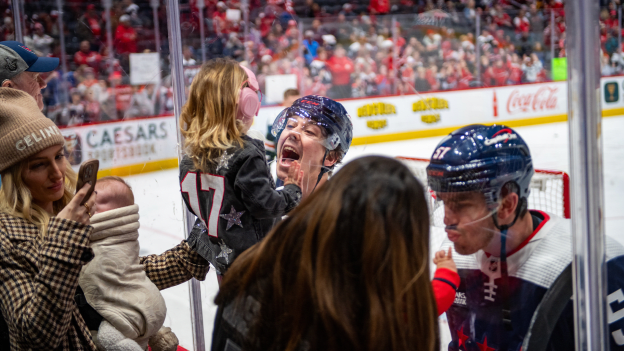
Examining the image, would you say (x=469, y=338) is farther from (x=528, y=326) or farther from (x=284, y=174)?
(x=284, y=174)

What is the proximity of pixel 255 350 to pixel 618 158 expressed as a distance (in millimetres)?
2771

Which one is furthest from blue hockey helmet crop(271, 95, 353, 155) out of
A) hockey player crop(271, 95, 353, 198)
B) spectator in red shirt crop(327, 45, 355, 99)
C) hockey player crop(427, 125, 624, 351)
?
spectator in red shirt crop(327, 45, 355, 99)

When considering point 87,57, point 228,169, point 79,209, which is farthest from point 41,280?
point 87,57

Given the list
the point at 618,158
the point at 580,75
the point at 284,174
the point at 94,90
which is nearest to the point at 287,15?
A: the point at 94,90

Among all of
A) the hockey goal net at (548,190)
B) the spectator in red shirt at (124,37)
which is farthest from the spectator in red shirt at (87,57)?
the hockey goal net at (548,190)

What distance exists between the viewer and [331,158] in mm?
1568

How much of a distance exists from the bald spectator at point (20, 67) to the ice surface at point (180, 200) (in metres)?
0.51

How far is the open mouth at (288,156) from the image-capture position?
5.12 feet

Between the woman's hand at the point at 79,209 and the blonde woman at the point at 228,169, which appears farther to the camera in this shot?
the blonde woman at the point at 228,169

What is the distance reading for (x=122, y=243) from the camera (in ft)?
4.49

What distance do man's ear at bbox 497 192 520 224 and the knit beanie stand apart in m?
1.02

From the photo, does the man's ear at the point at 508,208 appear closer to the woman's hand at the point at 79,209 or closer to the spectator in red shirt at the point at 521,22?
the woman's hand at the point at 79,209

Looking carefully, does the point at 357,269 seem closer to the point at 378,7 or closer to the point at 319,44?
the point at 319,44

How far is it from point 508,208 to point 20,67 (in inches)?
66.6
